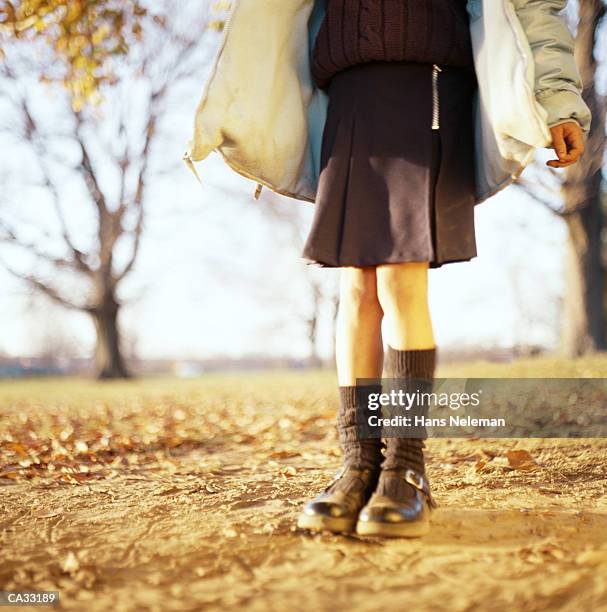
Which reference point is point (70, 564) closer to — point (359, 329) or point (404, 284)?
point (359, 329)

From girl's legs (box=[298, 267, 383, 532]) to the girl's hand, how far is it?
615 millimetres

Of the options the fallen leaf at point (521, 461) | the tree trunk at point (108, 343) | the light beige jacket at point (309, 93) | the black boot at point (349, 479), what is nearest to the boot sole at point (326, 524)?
the black boot at point (349, 479)

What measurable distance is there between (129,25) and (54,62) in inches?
112

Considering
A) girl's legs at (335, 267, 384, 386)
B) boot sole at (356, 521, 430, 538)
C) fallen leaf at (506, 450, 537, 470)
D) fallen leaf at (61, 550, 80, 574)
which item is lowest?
fallen leaf at (506, 450, 537, 470)

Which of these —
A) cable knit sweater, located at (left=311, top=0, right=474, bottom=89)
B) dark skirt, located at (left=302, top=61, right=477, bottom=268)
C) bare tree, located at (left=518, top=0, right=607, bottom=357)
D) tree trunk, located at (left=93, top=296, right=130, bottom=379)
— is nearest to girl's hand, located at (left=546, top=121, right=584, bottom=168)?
dark skirt, located at (left=302, top=61, right=477, bottom=268)

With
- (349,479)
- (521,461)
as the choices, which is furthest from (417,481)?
(521,461)

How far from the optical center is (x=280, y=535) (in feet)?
5.18

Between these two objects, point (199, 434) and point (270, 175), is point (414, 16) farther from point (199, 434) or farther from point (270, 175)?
point (199, 434)

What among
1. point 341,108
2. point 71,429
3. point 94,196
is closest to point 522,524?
point 341,108

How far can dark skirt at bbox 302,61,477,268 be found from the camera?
1.76 m

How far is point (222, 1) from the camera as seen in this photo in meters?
5.40

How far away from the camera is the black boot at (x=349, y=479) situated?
158cm

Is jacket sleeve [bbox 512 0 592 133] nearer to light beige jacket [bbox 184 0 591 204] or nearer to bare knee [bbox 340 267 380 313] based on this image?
light beige jacket [bbox 184 0 591 204]
